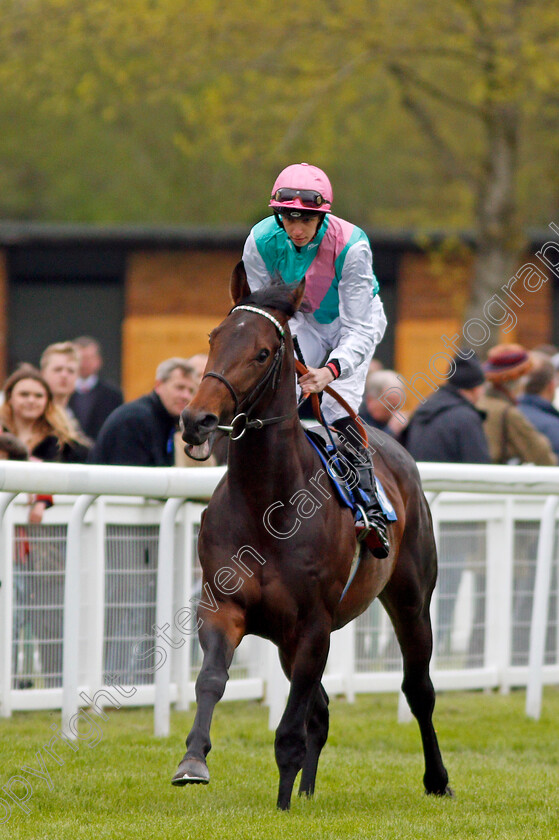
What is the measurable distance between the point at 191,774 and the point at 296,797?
1.06 m

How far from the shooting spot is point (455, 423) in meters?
7.76

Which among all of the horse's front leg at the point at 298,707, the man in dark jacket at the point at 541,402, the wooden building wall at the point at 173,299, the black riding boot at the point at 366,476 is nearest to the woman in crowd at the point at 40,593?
the black riding boot at the point at 366,476

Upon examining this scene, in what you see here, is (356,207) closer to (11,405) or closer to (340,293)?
(11,405)

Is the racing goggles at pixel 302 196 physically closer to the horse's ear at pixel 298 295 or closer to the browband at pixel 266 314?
the horse's ear at pixel 298 295

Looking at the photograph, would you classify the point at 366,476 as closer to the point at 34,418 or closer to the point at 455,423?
the point at 34,418

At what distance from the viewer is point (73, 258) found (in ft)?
57.6

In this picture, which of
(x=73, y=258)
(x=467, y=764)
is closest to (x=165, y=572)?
(x=467, y=764)

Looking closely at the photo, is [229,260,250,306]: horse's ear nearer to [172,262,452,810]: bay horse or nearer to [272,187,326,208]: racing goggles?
[172,262,452,810]: bay horse

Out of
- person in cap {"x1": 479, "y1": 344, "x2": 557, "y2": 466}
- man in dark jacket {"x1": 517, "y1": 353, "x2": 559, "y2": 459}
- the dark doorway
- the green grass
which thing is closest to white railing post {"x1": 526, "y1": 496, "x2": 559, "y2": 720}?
the green grass

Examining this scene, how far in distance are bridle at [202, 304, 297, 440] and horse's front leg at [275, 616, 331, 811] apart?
721 mm

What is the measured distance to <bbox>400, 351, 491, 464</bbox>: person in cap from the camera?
7730mm

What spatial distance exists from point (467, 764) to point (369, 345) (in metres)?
2.08

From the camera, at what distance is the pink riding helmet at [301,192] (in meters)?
4.56

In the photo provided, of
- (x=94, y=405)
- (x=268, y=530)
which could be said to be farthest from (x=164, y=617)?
(x=94, y=405)
